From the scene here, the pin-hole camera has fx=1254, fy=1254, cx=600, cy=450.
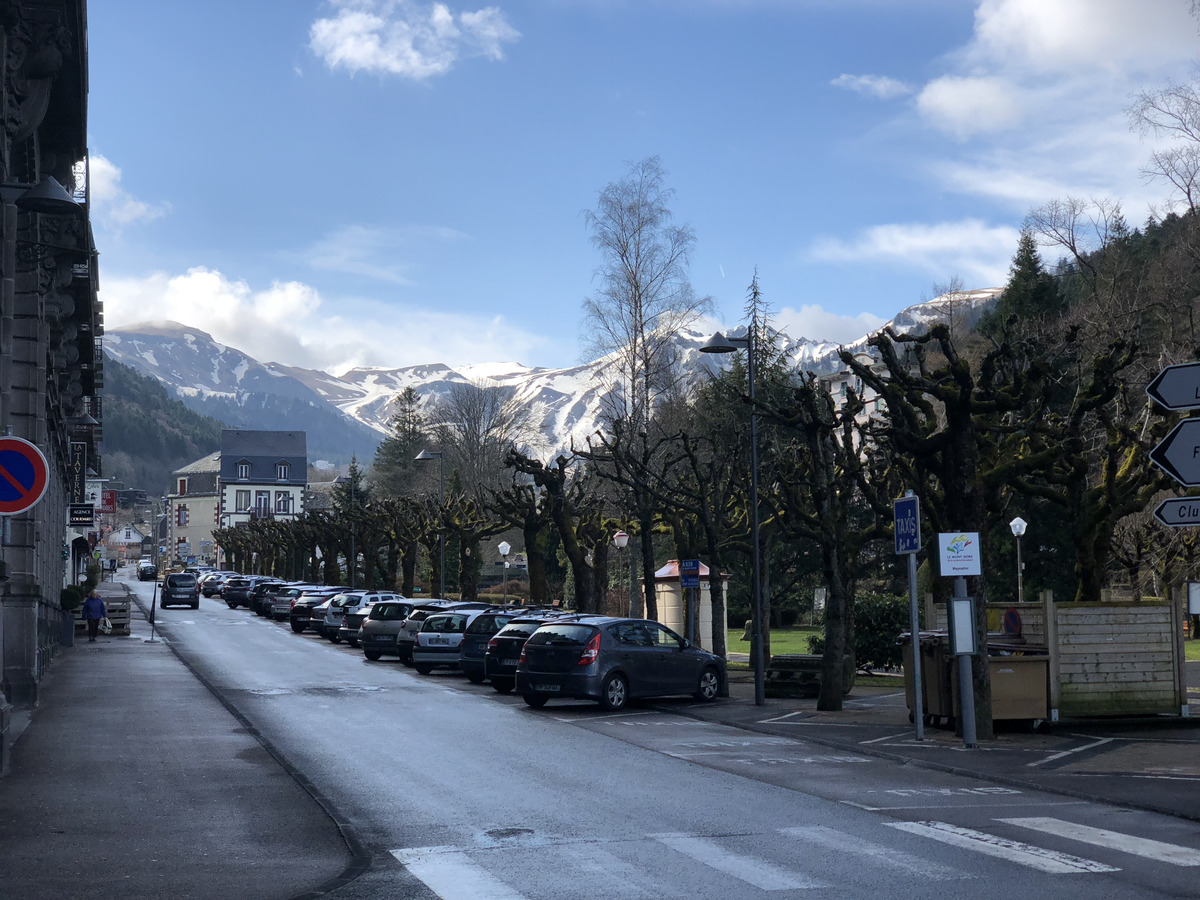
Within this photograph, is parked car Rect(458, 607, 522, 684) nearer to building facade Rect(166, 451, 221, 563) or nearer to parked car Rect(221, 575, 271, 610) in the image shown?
parked car Rect(221, 575, 271, 610)

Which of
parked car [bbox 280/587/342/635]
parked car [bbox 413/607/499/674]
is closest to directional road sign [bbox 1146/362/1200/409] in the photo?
parked car [bbox 413/607/499/674]

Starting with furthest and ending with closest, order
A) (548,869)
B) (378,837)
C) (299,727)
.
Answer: (299,727), (378,837), (548,869)

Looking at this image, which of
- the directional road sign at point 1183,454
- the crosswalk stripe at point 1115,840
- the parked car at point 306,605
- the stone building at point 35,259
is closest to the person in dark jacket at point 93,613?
the parked car at point 306,605

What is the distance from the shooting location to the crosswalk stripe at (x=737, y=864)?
329 inches

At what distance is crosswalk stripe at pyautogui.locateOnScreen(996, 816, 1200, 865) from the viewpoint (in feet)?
30.5

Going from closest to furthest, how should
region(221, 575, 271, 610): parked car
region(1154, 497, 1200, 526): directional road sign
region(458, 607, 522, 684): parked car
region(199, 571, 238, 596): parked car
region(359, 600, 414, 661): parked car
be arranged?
region(1154, 497, 1200, 526): directional road sign → region(458, 607, 522, 684): parked car → region(359, 600, 414, 661): parked car → region(221, 575, 271, 610): parked car → region(199, 571, 238, 596): parked car

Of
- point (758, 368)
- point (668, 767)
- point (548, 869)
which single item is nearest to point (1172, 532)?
point (758, 368)

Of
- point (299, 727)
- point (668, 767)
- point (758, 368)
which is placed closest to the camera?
point (668, 767)

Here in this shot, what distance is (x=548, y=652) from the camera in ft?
71.0

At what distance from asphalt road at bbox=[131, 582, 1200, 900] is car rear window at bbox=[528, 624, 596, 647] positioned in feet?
7.40

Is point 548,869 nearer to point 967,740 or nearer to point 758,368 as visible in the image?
point 967,740

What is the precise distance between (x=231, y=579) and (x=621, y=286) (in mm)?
44294

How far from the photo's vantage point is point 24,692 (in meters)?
21.1

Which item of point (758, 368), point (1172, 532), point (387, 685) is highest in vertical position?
point (758, 368)
